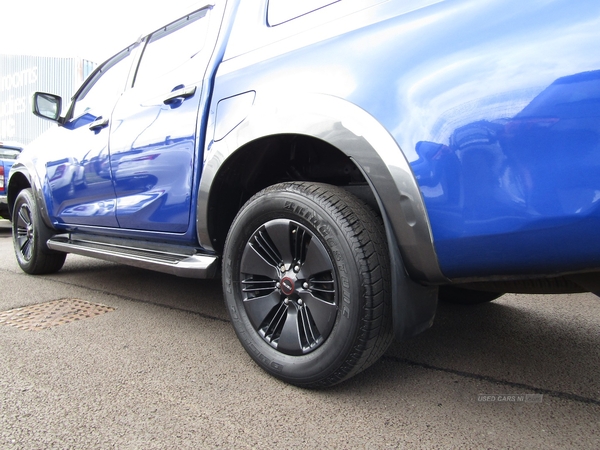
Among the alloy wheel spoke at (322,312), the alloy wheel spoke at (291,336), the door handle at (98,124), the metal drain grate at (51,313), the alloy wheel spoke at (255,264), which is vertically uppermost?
the door handle at (98,124)

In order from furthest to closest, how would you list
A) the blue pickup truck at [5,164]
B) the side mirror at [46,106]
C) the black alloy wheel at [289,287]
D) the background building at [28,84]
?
the background building at [28,84] → the blue pickup truck at [5,164] → the side mirror at [46,106] → the black alloy wheel at [289,287]

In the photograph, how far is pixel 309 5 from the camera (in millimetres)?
1700

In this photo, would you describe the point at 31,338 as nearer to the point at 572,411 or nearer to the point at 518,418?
the point at 518,418

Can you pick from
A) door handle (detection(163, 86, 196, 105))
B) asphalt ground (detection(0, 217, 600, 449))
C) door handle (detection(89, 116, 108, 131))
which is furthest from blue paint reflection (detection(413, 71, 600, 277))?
door handle (detection(89, 116, 108, 131))

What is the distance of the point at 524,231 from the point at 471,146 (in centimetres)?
27

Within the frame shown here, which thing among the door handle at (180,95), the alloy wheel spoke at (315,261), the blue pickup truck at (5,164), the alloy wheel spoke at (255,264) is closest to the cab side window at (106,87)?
the door handle at (180,95)

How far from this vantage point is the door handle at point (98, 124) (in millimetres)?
2721

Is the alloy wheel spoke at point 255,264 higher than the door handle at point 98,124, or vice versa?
the door handle at point 98,124

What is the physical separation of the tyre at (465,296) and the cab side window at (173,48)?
1864 millimetres

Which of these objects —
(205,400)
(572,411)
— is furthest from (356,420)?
(572,411)

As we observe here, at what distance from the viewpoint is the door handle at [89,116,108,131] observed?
2.72 meters

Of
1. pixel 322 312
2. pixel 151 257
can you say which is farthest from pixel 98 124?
pixel 322 312

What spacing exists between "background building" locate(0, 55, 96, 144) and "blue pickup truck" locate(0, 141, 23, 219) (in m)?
19.4

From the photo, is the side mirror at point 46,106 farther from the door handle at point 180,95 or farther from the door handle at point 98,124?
the door handle at point 180,95
